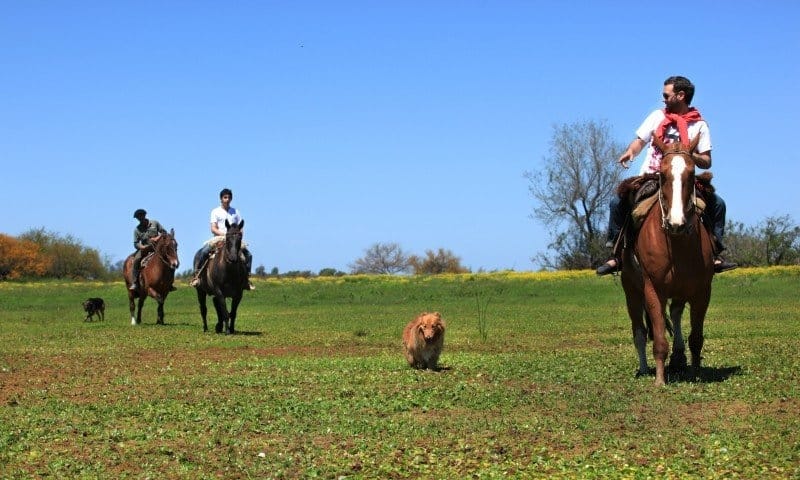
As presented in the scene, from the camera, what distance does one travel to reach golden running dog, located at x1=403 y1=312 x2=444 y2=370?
40.8 feet

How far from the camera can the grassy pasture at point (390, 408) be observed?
23.3 ft

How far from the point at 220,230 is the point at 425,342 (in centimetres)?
1050

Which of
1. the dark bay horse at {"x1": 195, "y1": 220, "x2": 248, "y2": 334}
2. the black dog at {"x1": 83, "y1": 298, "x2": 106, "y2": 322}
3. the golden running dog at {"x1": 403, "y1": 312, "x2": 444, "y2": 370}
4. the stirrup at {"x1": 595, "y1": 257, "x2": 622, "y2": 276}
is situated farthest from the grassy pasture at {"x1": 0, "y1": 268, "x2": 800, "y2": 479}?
the black dog at {"x1": 83, "y1": 298, "x2": 106, "y2": 322}

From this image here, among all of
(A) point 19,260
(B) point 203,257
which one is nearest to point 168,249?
(B) point 203,257

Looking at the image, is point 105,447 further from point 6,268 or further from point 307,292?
point 6,268

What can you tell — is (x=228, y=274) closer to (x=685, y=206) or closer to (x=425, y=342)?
(x=425, y=342)

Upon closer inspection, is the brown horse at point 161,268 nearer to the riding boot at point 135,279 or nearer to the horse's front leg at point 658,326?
the riding boot at point 135,279

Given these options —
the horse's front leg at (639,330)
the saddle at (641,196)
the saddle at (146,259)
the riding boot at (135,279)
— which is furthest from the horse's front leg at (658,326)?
the riding boot at (135,279)

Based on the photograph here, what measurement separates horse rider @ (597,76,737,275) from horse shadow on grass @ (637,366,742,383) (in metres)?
1.13

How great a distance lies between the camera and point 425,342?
12.4 metres

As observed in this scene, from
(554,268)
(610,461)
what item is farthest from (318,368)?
(554,268)

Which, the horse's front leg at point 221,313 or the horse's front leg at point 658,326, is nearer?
the horse's front leg at point 658,326

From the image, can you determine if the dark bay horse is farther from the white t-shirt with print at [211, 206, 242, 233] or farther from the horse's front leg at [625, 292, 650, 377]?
the horse's front leg at [625, 292, 650, 377]

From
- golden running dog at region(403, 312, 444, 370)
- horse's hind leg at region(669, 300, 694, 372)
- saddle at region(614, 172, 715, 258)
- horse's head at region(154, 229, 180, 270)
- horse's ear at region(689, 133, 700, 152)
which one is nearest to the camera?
horse's ear at region(689, 133, 700, 152)
